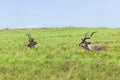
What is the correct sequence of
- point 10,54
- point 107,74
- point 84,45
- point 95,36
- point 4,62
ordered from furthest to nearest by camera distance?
point 95,36 < point 84,45 < point 10,54 < point 4,62 < point 107,74

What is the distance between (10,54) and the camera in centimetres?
2269

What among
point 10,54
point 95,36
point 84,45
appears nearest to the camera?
point 10,54

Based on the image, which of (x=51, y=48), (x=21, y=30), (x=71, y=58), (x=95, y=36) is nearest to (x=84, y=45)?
(x=51, y=48)

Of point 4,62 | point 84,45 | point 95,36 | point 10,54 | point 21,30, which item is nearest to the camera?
point 4,62

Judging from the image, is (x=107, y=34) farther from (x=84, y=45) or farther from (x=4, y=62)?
(x=4, y=62)

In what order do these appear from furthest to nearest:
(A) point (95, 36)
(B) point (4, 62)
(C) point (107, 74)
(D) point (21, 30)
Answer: (D) point (21, 30) < (A) point (95, 36) < (B) point (4, 62) < (C) point (107, 74)

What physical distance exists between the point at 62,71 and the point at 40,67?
3.49ft

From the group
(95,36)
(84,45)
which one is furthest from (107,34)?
(84,45)

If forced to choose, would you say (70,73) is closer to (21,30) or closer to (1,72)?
(1,72)

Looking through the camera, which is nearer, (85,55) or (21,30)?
(85,55)

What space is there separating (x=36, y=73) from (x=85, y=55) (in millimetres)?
3113

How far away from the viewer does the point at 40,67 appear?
19781 millimetres

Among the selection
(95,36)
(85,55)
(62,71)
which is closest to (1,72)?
(62,71)

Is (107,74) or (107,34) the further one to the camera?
(107,34)
